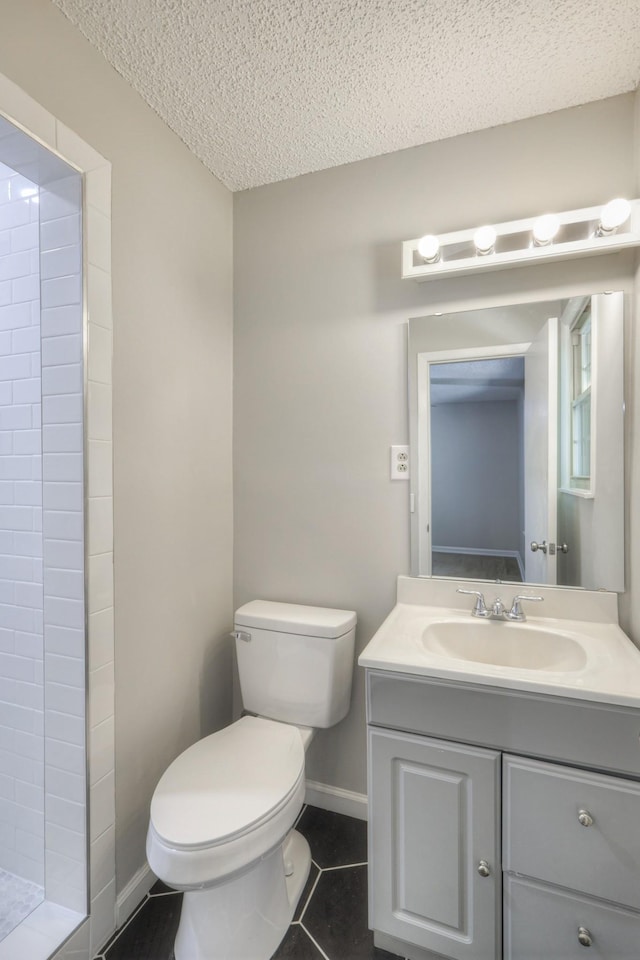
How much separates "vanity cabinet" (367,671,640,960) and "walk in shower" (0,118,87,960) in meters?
0.82

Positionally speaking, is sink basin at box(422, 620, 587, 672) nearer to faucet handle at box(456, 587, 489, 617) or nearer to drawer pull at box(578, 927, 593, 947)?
faucet handle at box(456, 587, 489, 617)

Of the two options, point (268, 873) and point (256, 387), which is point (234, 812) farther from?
point (256, 387)

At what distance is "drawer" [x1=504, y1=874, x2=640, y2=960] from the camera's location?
102 centimetres

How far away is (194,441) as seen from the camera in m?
1.68

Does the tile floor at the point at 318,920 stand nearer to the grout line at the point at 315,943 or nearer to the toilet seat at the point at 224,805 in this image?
the grout line at the point at 315,943

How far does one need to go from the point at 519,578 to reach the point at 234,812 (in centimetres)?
107

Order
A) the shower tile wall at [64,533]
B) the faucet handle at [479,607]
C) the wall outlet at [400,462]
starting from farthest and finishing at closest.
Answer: the wall outlet at [400,462]
the faucet handle at [479,607]
the shower tile wall at [64,533]

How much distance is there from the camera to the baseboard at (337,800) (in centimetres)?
173

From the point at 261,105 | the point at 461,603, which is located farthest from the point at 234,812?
the point at 261,105

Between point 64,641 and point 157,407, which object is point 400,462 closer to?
point 157,407

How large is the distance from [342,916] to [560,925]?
612mm

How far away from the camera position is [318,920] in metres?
1.33

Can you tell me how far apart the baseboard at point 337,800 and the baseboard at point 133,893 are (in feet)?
2.00

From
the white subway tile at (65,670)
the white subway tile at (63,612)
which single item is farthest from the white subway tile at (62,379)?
the white subway tile at (65,670)
